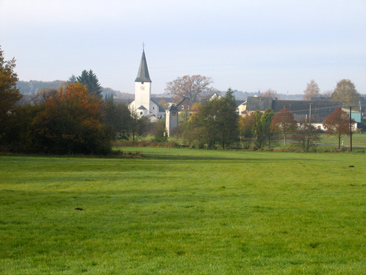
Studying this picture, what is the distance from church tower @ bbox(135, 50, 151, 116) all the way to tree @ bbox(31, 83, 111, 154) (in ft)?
323

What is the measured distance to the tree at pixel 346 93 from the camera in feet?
451

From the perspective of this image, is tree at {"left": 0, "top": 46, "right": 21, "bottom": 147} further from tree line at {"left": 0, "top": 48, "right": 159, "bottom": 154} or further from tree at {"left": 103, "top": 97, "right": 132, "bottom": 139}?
tree at {"left": 103, "top": 97, "right": 132, "bottom": 139}

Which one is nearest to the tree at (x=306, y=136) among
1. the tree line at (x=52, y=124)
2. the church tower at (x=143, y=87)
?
the tree line at (x=52, y=124)

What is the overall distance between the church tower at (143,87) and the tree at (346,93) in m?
63.6

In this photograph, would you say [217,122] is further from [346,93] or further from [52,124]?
[346,93]

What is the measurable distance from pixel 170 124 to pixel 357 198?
256 feet

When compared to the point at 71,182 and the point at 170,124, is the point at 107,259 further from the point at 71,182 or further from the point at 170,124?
the point at 170,124

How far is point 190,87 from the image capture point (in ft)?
424

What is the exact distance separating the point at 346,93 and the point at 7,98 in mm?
126062

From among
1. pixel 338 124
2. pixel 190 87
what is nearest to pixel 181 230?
pixel 338 124

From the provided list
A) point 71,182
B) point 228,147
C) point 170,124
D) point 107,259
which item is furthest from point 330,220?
point 170,124

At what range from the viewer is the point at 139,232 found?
860 centimetres

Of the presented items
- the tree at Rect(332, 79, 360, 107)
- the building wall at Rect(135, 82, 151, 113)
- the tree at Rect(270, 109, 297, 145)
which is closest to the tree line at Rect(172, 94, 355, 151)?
the tree at Rect(270, 109, 297, 145)

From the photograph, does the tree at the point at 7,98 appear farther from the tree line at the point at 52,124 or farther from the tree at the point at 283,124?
the tree at the point at 283,124
